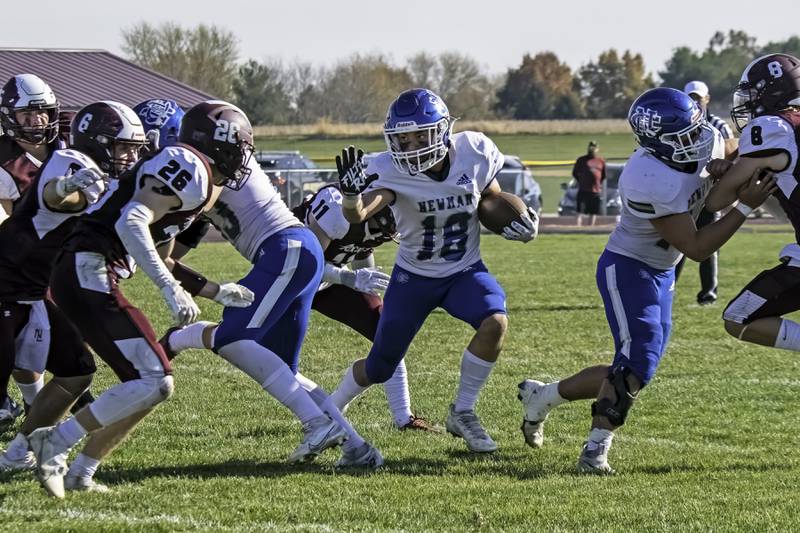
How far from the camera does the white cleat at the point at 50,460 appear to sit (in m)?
4.47

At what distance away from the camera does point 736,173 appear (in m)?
5.05

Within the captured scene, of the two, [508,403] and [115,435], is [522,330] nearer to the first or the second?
[508,403]

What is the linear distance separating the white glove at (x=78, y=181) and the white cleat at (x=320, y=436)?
1320 mm

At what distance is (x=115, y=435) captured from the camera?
4.68 metres

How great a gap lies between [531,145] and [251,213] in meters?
46.0

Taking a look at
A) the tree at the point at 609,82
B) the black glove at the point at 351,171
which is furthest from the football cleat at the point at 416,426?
the tree at the point at 609,82

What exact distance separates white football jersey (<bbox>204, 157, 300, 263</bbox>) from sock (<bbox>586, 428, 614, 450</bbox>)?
62.2 inches

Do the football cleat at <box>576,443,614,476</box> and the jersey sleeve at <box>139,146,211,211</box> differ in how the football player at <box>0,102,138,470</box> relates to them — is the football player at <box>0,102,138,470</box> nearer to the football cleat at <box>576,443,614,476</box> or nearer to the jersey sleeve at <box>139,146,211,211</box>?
the jersey sleeve at <box>139,146,211,211</box>

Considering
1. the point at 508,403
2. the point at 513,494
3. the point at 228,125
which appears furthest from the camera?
the point at 508,403

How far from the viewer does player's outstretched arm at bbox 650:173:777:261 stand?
5020 mm

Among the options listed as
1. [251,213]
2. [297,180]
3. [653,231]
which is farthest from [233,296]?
[297,180]

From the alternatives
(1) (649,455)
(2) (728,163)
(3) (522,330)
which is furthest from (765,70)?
(3) (522,330)

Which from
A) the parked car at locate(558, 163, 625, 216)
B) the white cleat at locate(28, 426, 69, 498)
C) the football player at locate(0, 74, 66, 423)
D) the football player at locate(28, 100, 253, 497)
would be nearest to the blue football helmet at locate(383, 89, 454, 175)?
the football player at locate(28, 100, 253, 497)

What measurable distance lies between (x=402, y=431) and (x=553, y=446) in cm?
78
